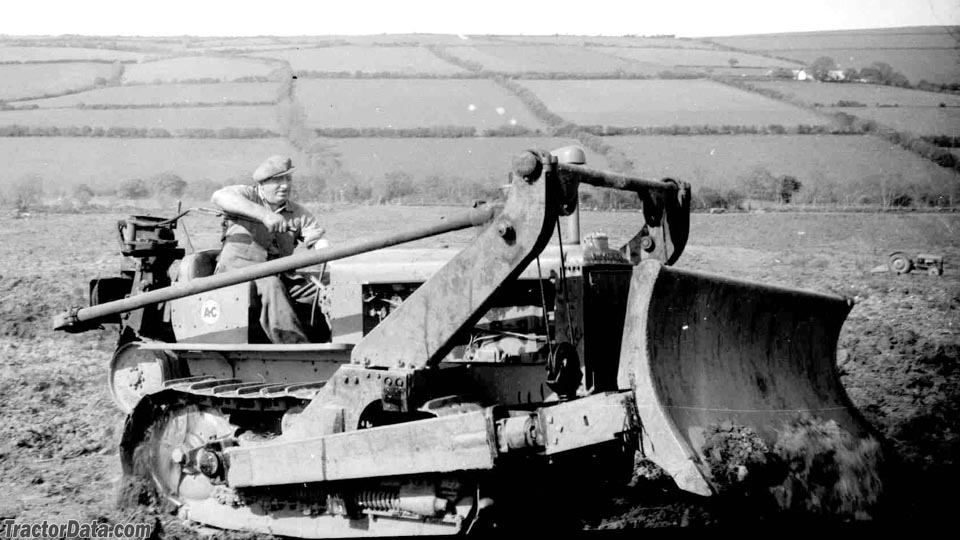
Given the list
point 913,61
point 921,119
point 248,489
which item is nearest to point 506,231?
A: point 248,489

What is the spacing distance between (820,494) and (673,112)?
15.9 m

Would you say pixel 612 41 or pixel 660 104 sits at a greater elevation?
pixel 612 41

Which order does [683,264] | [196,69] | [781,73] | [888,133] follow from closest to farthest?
[683,264] → [888,133] → [196,69] → [781,73]

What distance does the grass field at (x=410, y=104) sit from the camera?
19.8 metres

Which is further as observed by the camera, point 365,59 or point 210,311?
point 365,59

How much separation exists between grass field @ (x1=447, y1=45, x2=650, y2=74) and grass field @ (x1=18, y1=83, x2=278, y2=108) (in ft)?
15.7

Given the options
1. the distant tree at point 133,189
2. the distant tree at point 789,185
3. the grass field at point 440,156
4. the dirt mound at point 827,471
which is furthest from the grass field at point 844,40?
the dirt mound at point 827,471

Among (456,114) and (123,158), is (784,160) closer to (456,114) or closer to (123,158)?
(456,114)

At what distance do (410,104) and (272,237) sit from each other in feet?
44.3

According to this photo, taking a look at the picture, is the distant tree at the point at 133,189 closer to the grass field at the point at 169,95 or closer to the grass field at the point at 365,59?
the grass field at the point at 169,95

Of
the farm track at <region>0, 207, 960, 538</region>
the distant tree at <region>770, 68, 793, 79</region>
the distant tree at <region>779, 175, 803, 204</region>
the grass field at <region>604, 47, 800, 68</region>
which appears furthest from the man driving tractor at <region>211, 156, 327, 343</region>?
the grass field at <region>604, 47, 800, 68</region>

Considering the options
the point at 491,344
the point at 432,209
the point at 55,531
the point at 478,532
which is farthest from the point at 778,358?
the point at 432,209

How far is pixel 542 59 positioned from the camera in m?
24.0

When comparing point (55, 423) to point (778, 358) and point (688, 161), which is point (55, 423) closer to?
point (778, 358)
